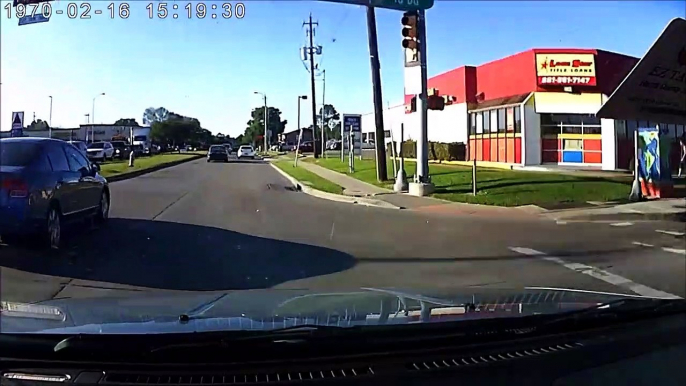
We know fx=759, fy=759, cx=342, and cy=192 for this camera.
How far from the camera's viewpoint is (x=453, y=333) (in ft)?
12.0

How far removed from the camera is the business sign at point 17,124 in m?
6.81

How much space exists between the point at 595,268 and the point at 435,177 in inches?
629

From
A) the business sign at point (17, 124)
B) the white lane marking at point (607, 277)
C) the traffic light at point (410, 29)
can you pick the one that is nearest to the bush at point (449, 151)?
the traffic light at point (410, 29)

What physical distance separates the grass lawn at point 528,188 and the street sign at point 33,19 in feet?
45.8

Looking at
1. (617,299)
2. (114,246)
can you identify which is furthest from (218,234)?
(617,299)

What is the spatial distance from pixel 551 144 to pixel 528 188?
15.4 m

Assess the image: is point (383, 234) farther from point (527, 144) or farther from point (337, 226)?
point (527, 144)

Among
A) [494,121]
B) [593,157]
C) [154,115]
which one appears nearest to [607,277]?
[154,115]

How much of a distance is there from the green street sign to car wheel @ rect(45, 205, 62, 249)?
36.9 feet

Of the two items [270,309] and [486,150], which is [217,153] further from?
[486,150]

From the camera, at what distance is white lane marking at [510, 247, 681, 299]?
875 centimetres

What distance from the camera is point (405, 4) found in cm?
1845

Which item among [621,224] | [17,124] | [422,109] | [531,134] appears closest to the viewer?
[17,124]

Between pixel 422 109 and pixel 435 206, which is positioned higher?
pixel 422 109
